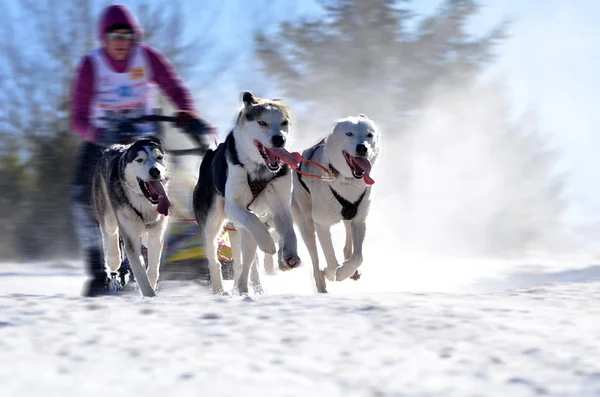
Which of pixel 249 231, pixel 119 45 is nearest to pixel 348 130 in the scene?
pixel 249 231

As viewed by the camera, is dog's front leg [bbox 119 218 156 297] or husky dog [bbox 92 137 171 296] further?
dog's front leg [bbox 119 218 156 297]

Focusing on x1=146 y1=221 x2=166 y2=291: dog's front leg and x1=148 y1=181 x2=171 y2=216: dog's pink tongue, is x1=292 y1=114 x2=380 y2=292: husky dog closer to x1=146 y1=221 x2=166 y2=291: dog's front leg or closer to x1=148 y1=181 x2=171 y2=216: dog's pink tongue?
x1=146 y1=221 x2=166 y2=291: dog's front leg

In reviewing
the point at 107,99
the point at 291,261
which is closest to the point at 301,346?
the point at 291,261

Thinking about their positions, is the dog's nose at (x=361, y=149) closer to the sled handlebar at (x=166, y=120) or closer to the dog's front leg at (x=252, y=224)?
the dog's front leg at (x=252, y=224)

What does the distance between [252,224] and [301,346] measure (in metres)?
1.95

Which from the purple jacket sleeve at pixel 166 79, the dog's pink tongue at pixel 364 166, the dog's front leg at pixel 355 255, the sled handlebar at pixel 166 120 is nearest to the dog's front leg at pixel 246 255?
the dog's front leg at pixel 355 255

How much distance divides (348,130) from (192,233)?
129 cm

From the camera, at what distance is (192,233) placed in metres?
5.91

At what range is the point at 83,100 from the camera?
535cm

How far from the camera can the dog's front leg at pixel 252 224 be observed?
4781 millimetres

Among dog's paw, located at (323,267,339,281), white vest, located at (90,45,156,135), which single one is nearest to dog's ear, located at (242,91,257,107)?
white vest, located at (90,45,156,135)

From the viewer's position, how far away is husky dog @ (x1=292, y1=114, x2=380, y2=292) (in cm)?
548

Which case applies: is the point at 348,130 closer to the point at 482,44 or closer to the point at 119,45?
the point at 119,45

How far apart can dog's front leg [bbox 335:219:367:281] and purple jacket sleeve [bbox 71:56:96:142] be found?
1715 mm
